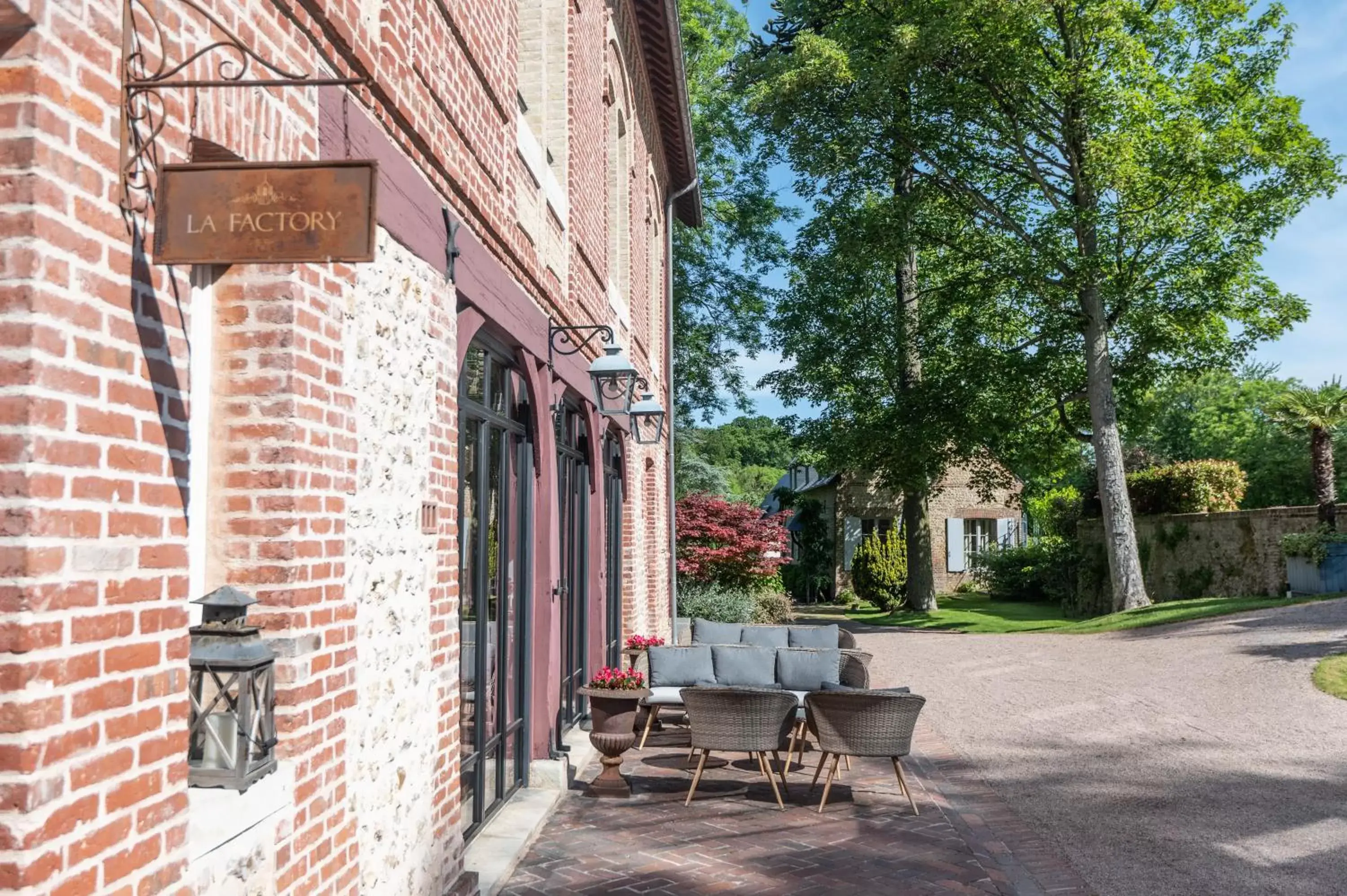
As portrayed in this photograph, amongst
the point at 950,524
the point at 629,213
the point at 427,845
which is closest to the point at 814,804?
the point at 427,845

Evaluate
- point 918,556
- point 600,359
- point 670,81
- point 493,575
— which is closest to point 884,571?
point 918,556

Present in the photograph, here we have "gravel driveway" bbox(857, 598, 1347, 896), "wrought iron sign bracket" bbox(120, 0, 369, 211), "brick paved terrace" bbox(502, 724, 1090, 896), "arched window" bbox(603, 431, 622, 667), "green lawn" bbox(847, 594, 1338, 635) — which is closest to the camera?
"wrought iron sign bracket" bbox(120, 0, 369, 211)

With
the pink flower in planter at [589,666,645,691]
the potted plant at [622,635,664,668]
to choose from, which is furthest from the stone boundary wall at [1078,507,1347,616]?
the pink flower in planter at [589,666,645,691]

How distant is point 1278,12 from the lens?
20.9 meters

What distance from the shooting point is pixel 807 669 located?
974cm

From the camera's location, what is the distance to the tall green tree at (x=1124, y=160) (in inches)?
805

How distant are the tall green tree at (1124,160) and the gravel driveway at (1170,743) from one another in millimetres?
5954

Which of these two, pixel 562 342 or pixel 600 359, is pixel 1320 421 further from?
pixel 562 342

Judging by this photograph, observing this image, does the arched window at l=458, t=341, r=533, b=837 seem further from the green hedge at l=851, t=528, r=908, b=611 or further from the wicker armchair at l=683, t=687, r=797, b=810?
the green hedge at l=851, t=528, r=908, b=611

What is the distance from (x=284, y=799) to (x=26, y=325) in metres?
1.65

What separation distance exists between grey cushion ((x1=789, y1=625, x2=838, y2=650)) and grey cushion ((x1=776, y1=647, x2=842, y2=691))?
4.49ft

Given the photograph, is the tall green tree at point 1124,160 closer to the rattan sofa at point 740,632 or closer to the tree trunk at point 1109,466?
the tree trunk at point 1109,466

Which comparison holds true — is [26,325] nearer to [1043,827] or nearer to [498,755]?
[498,755]

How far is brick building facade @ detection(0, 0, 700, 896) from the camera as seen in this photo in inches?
86.0
